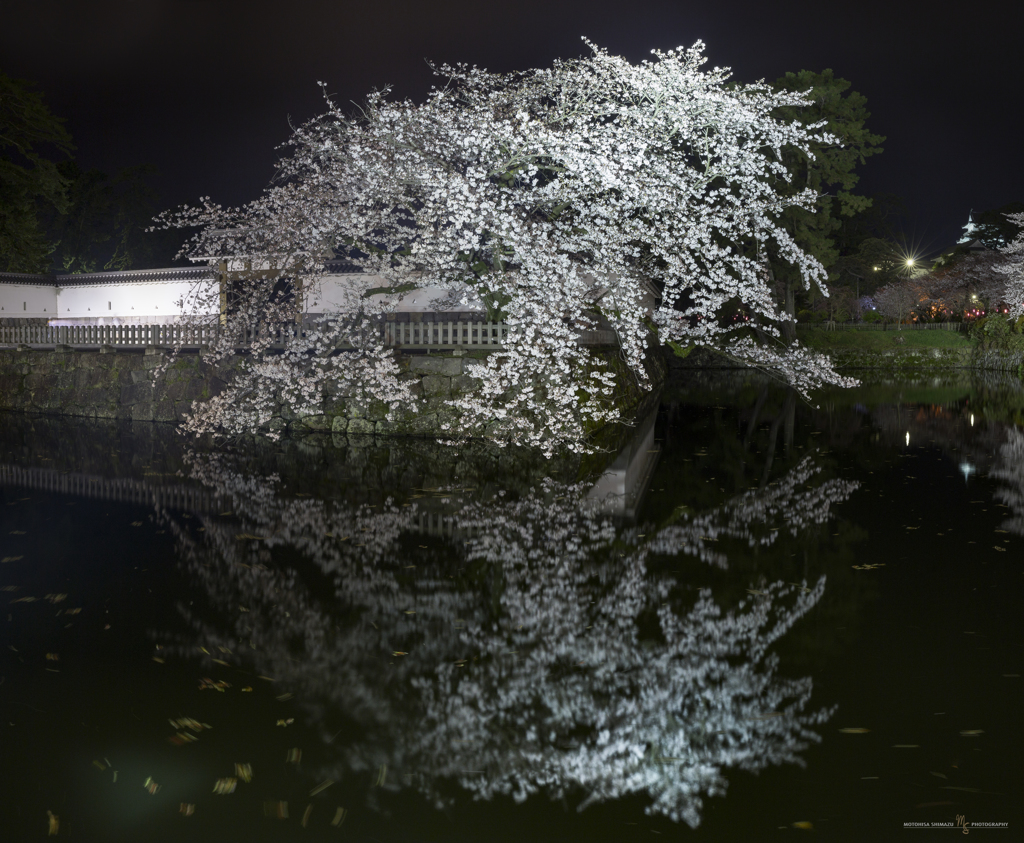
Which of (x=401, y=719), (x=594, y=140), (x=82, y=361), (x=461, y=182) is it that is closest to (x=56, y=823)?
(x=401, y=719)

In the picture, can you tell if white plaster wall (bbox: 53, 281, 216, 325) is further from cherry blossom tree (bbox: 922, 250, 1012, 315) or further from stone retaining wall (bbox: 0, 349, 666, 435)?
cherry blossom tree (bbox: 922, 250, 1012, 315)

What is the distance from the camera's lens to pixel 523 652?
15.7ft

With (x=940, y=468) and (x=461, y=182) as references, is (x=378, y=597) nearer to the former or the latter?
(x=461, y=182)

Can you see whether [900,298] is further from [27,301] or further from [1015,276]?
[27,301]

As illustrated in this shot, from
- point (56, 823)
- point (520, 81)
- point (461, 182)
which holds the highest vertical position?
point (520, 81)

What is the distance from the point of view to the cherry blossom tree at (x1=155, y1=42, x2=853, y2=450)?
487 inches

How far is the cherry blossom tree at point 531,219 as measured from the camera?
12359 millimetres

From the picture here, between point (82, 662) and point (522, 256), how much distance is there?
9172 millimetres

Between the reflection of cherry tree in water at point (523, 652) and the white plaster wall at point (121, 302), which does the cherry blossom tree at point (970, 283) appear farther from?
the reflection of cherry tree in water at point (523, 652)

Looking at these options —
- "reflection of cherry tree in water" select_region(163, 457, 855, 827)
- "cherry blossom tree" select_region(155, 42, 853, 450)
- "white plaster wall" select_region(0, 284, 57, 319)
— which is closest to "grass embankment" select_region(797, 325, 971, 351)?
"cherry blossom tree" select_region(155, 42, 853, 450)

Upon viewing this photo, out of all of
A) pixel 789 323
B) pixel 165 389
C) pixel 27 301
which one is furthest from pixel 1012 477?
pixel 27 301

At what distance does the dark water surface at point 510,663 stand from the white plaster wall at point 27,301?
22299 millimetres

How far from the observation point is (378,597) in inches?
228

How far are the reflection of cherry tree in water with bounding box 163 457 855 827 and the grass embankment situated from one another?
3501cm
